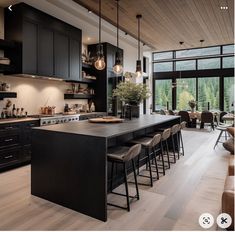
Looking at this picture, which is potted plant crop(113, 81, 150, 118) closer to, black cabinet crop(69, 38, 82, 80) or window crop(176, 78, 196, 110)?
black cabinet crop(69, 38, 82, 80)

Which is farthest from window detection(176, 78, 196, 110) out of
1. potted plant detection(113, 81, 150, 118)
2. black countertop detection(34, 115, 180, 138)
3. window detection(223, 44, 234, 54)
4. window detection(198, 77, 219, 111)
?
black countertop detection(34, 115, 180, 138)

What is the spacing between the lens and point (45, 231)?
2246 mm

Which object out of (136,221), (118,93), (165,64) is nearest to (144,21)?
(118,93)

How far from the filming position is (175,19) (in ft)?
17.8

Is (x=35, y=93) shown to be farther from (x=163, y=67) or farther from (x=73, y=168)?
(x=163, y=67)

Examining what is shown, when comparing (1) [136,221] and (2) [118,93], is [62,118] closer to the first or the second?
(2) [118,93]

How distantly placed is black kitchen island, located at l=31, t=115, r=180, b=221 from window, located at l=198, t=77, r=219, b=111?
9.11 meters

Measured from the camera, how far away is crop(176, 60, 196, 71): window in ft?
36.6

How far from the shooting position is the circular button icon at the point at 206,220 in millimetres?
2401

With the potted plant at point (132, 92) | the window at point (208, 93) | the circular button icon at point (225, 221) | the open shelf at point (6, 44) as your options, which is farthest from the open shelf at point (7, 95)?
the window at point (208, 93)

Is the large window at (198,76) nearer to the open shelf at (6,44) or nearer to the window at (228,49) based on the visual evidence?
the window at (228,49)

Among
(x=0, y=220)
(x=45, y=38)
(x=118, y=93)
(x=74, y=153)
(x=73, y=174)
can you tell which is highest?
(x=45, y=38)

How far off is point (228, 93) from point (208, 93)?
34.4 inches

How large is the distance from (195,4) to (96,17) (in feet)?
7.26
